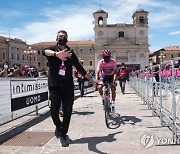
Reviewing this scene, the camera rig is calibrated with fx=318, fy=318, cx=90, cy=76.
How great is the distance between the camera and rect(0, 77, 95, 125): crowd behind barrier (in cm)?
729

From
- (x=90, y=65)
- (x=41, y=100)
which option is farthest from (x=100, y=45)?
(x=41, y=100)

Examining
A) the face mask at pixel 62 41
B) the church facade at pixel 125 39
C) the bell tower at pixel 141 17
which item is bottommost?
the face mask at pixel 62 41

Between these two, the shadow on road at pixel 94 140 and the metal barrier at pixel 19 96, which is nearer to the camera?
the shadow on road at pixel 94 140

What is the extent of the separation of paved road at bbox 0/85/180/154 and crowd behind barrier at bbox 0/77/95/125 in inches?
13.8

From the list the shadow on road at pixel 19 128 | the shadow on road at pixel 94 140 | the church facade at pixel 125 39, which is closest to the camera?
the shadow on road at pixel 94 140

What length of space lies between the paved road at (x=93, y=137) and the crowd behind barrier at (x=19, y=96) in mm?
351

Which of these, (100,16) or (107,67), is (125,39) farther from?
(107,67)

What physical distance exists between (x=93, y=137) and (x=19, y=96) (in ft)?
8.89

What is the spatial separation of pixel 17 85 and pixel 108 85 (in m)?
2.33

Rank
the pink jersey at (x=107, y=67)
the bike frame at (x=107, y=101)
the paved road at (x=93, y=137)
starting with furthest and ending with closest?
the pink jersey at (x=107, y=67)
the bike frame at (x=107, y=101)
the paved road at (x=93, y=137)

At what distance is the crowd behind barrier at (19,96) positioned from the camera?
23.9ft

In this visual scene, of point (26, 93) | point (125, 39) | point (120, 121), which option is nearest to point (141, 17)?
point (125, 39)

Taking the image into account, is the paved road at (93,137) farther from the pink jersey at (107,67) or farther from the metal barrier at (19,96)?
the pink jersey at (107,67)

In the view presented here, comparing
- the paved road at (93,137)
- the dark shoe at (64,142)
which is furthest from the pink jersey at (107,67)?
the dark shoe at (64,142)
